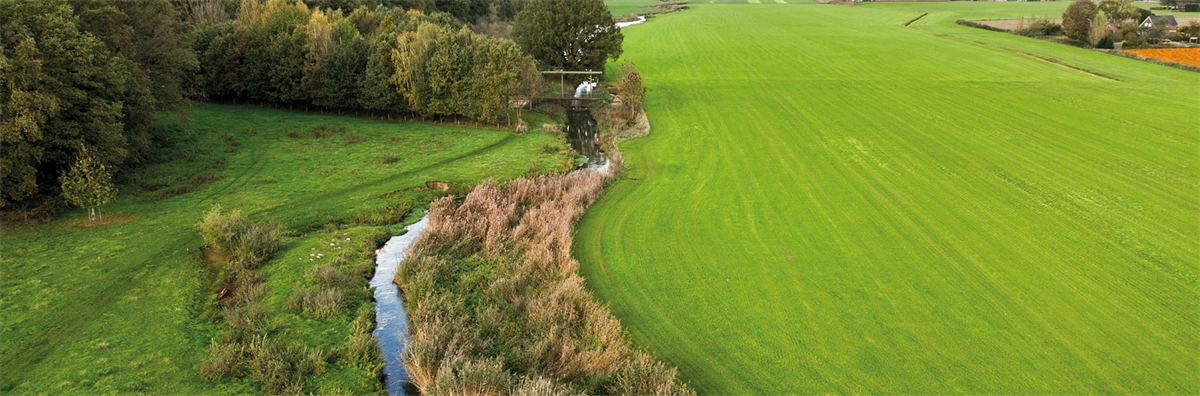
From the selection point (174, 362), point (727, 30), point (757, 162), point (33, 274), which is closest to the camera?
point (174, 362)

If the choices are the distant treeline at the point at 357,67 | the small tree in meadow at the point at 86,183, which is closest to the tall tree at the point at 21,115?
the small tree in meadow at the point at 86,183

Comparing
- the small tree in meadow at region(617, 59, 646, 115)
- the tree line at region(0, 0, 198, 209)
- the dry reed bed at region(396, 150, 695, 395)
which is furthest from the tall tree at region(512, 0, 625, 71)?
the tree line at region(0, 0, 198, 209)

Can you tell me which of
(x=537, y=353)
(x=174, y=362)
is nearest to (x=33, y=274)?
(x=174, y=362)

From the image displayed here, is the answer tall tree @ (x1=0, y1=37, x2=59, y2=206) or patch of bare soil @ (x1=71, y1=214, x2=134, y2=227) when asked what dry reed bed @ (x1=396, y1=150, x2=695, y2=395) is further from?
tall tree @ (x1=0, y1=37, x2=59, y2=206)

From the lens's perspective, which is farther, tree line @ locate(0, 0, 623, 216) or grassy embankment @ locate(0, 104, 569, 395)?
tree line @ locate(0, 0, 623, 216)

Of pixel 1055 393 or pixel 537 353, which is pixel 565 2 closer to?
pixel 537 353

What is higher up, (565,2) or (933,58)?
A: (565,2)

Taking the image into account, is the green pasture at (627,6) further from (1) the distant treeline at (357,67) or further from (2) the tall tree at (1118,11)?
(1) the distant treeline at (357,67)
